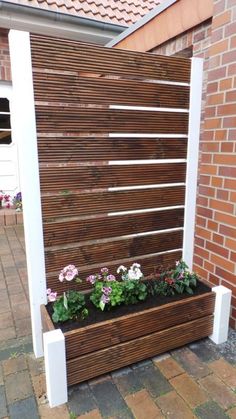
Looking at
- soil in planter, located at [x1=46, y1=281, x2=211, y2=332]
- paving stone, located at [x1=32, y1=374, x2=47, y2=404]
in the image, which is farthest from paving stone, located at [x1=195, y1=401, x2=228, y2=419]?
paving stone, located at [x1=32, y1=374, x2=47, y2=404]

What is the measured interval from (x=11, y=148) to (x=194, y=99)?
11.9 ft

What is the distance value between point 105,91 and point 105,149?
32cm

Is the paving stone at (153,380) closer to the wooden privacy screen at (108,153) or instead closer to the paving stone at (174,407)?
the paving stone at (174,407)

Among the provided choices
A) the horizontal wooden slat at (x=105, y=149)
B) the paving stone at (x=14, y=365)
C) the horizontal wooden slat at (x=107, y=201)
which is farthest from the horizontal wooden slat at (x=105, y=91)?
the paving stone at (x=14, y=365)

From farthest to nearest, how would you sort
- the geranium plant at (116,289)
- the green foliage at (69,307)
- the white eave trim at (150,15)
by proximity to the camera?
1. the white eave trim at (150,15)
2. the geranium plant at (116,289)
3. the green foliage at (69,307)

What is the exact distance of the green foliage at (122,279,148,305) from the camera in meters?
1.74

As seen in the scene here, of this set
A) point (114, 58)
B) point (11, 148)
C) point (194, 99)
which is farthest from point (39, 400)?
point (11, 148)

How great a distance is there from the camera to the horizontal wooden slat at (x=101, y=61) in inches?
57.7

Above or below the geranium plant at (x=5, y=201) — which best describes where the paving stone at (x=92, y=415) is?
below

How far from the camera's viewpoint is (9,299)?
2.39m

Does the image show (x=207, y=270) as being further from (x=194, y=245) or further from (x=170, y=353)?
(x=170, y=353)

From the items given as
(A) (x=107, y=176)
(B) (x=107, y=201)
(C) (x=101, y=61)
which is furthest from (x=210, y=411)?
(C) (x=101, y=61)

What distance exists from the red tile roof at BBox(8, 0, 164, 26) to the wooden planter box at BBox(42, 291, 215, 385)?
378 cm

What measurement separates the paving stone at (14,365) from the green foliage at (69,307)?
39 cm
